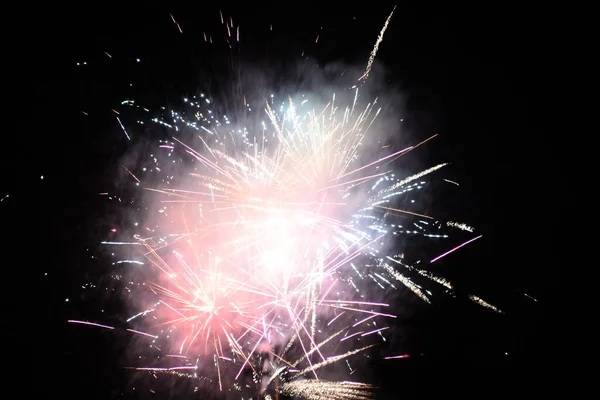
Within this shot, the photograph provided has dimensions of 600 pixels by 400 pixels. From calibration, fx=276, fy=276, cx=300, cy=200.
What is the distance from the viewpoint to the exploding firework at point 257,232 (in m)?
2.81

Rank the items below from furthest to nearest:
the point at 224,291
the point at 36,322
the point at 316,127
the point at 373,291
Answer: the point at 373,291 → the point at 316,127 → the point at 224,291 → the point at 36,322

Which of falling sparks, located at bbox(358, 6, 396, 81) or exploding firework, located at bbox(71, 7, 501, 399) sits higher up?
falling sparks, located at bbox(358, 6, 396, 81)

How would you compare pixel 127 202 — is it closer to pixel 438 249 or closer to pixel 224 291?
pixel 224 291

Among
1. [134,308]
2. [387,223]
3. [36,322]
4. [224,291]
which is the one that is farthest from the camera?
[387,223]

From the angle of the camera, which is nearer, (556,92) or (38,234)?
(38,234)

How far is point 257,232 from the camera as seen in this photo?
123 inches

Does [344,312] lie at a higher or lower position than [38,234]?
lower

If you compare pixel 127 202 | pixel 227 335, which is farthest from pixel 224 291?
pixel 127 202

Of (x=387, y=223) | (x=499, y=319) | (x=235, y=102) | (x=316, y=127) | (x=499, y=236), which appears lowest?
(x=499, y=319)

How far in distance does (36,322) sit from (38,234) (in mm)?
790

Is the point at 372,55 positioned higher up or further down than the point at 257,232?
higher up

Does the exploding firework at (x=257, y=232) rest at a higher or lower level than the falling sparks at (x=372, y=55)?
lower

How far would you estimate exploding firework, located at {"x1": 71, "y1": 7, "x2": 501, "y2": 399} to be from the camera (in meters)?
2.81

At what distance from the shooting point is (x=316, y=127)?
3.10m
